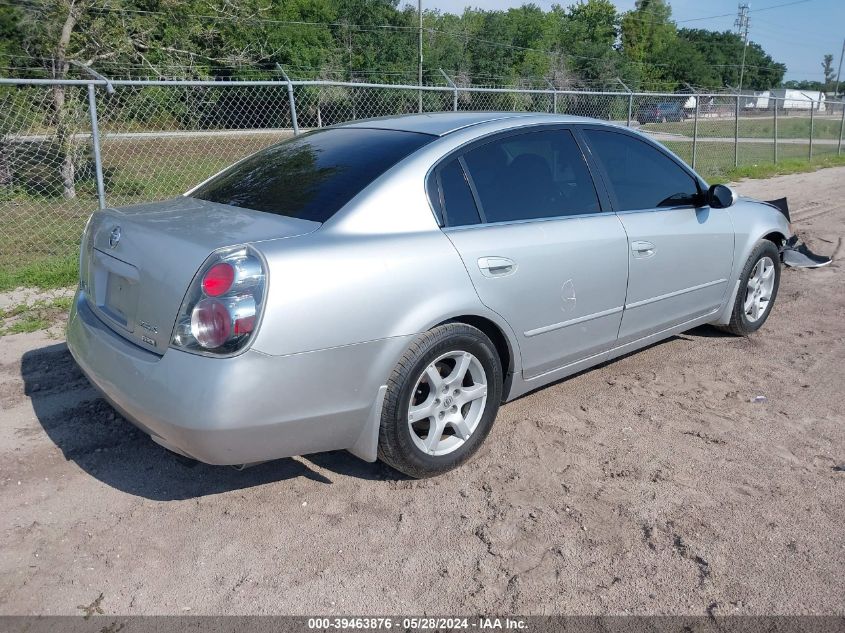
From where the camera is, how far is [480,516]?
3129 millimetres

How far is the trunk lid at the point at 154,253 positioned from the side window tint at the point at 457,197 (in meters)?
0.69

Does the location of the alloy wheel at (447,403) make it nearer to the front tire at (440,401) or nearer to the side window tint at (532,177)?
the front tire at (440,401)

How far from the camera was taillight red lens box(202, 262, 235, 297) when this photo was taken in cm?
276

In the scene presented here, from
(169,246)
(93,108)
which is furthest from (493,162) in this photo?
(93,108)

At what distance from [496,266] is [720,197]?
2066 mm

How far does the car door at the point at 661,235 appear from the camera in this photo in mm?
4223

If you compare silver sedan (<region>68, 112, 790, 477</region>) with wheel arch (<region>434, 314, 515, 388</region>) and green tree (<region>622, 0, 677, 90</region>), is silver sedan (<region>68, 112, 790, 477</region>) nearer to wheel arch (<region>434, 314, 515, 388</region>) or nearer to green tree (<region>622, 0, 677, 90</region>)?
wheel arch (<region>434, 314, 515, 388</region>)

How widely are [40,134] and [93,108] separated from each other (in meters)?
5.05

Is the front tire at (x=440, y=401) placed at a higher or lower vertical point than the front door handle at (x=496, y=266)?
lower

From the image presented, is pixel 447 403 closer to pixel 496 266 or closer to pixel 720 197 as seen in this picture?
pixel 496 266

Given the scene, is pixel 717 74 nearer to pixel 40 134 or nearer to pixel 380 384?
pixel 40 134

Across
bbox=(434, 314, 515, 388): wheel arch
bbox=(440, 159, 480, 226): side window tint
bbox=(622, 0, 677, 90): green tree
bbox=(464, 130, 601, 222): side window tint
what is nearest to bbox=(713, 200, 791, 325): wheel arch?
bbox=(464, 130, 601, 222): side window tint

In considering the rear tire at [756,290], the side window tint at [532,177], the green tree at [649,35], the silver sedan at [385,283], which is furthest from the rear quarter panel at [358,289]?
the green tree at [649,35]

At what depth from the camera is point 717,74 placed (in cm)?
8762
